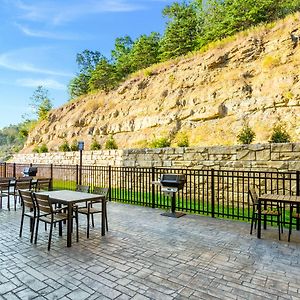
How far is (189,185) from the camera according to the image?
903 centimetres

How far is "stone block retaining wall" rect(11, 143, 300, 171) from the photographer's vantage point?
7.35 metres

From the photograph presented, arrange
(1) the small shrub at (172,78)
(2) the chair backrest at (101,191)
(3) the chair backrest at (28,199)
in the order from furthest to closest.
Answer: (1) the small shrub at (172,78), (2) the chair backrest at (101,191), (3) the chair backrest at (28,199)

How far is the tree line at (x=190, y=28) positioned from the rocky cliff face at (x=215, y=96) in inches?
68.6

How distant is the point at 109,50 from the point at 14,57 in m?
13.2

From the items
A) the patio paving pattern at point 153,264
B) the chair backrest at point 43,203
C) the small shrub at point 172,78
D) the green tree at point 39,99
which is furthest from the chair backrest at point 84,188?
the green tree at point 39,99

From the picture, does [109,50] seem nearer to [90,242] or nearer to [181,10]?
[181,10]

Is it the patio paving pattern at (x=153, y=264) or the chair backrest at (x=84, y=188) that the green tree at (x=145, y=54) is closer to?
the chair backrest at (x=84, y=188)

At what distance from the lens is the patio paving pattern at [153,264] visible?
2729 millimetres

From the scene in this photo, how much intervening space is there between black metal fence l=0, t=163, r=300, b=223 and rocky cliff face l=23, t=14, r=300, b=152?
2.98 m

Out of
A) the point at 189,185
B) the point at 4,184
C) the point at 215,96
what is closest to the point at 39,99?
the point at 215,96

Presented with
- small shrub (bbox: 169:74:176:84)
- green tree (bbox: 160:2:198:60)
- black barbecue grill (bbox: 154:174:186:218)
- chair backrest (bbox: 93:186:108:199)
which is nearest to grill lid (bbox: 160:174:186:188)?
black barbecue grill (bbox: 154:174:186:218)

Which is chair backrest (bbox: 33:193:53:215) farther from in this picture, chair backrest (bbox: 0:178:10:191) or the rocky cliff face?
the rocky cliff face

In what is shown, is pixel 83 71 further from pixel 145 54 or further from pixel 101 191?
pixel 101 191

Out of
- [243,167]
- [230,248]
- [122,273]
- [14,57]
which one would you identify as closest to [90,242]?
[122,273]
